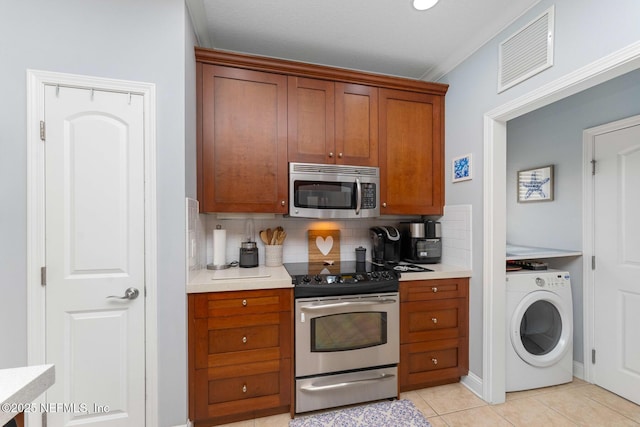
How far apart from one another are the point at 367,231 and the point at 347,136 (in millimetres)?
974

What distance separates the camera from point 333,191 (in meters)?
2.28

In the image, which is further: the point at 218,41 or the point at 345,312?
the point at 218,41

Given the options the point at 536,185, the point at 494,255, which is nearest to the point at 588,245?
the point at 536,185

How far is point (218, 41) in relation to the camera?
2.21 meters

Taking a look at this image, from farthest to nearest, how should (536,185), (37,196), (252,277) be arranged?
(536,185) → (252,277) → (37,196)

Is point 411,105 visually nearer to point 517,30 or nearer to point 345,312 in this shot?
point 517,30

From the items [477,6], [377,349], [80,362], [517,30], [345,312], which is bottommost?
[377,349]

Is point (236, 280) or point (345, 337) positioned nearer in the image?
point (236, 280)

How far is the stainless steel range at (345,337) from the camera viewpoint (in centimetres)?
188

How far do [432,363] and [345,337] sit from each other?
2.59ft

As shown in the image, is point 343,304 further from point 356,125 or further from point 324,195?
point 356,125

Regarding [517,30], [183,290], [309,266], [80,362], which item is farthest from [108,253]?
[517,30]

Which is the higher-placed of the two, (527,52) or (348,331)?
(527,52)

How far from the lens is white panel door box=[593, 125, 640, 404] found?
206cm
